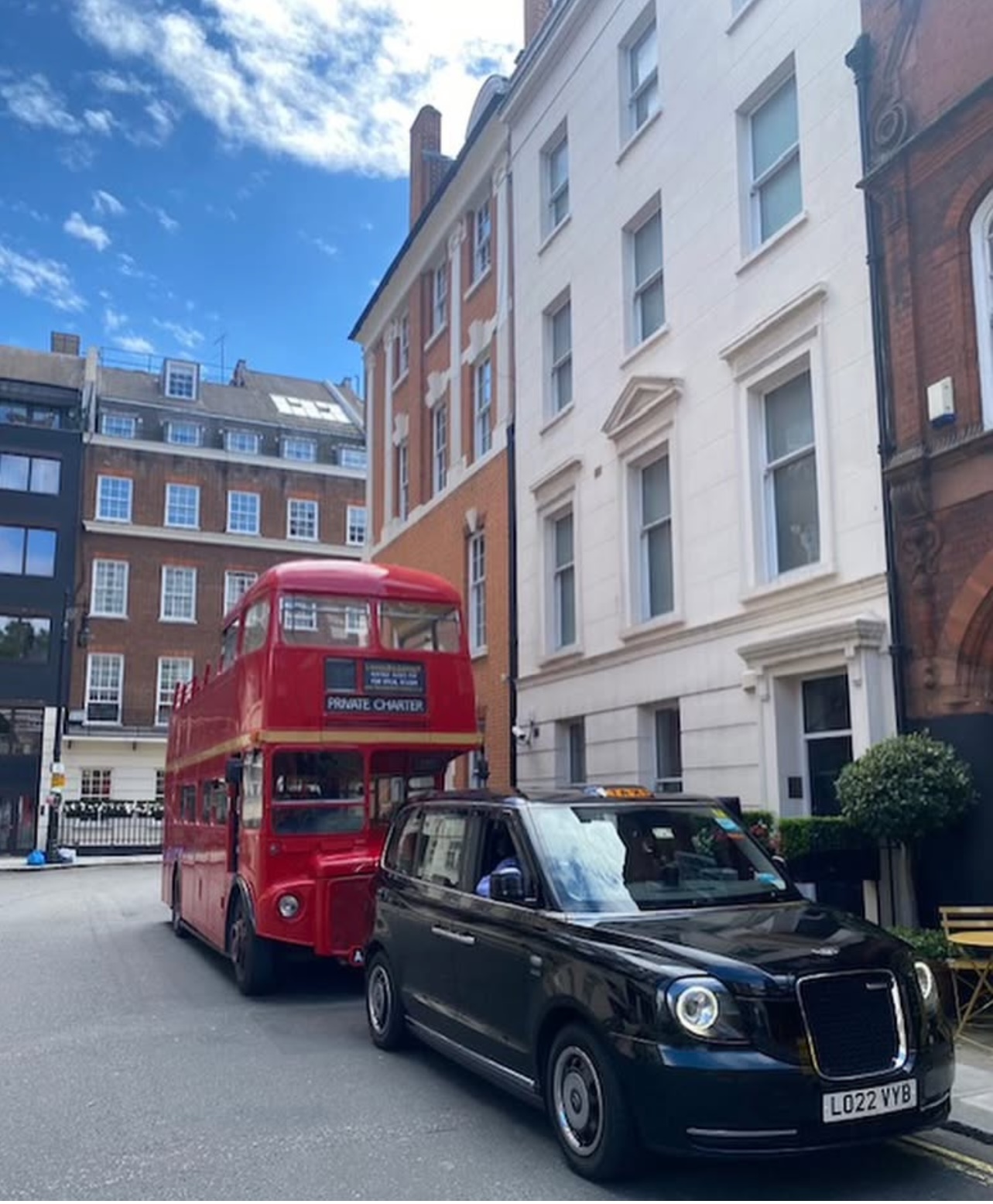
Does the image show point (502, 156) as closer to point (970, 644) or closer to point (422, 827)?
point (970, 644)

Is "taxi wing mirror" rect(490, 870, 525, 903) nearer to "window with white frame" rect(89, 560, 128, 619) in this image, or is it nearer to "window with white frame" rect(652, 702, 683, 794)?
"window with white frame" rect(652, 702, 683, 794)

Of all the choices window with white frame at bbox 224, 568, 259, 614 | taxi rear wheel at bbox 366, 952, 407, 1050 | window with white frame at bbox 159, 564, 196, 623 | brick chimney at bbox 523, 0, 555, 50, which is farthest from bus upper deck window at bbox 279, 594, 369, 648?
window with white frame at bbox 224, 568, 259, 614

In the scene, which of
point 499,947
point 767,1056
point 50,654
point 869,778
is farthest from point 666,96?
point 50,654

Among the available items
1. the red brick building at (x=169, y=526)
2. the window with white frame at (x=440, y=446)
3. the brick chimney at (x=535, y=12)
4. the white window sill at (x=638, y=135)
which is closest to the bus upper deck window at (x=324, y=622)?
A: the white window sill at (x=638, y=135)

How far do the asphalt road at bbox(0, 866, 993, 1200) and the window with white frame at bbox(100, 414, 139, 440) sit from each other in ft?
126

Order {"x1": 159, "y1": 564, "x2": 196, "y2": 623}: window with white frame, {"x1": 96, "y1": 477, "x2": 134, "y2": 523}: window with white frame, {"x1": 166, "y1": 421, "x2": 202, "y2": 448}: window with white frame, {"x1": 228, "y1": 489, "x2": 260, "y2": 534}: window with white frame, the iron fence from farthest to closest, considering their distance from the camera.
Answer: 1. {"x1": 228, "y1": 489, "x2": 260, "y2": 534}: window with white frame
2. {"x1": 166, "y1": 421, "x2": 202, "y2": 448}: window with white frame
3. {"x1": 159, "y1": 564, "x2": 196, "y2": 623}: window with white frame
4. {"x1": 96, "y1": 477, "x2": 134, "y2": 523}: window with white frame
5. the iron fence

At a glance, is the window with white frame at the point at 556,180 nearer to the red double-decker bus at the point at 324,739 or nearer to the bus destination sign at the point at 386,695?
the red double-decker bus at the point at 324,739

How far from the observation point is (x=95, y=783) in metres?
42.2

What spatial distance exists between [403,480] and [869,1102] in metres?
21.3

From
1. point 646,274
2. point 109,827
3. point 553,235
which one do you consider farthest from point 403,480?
point 109,827

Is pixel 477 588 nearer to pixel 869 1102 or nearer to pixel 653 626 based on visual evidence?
pixel 653 626

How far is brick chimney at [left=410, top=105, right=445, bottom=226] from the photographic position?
2602 cm

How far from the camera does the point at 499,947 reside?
6262 mm

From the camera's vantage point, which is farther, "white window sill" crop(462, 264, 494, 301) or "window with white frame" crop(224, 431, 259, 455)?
"window with white frame" crop(224, 431, 259, 455)
